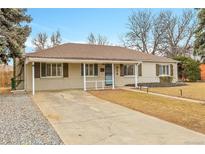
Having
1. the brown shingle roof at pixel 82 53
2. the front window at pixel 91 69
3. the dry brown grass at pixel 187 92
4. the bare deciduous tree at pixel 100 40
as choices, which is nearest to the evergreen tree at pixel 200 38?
the dry brown grass at pixel 187 92

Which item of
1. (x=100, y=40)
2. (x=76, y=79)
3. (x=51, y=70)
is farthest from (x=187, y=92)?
(x=100, y=40)

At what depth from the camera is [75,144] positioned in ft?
18.9

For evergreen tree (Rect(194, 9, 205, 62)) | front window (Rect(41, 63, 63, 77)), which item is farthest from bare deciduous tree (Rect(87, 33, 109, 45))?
evergreen tree (Rect(194, 9, 205, 62))

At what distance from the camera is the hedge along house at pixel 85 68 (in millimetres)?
19172

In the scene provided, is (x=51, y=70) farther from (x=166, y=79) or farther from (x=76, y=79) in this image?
(x=166, y=79)

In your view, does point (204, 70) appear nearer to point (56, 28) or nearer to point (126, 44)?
point (126, 44)

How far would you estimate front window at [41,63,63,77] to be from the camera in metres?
19.5

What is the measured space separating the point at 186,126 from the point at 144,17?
37.7 m

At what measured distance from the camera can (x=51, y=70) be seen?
19.8 meters

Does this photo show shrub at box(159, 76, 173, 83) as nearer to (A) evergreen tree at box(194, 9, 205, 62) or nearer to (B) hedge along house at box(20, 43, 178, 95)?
(B) hedge along house at box(20, 43, 178, 95)

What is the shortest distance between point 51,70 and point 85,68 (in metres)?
2.89

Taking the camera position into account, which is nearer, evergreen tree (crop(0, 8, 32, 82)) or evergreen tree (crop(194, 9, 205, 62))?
evergreen tree (crop(194, 9, 205, 62))

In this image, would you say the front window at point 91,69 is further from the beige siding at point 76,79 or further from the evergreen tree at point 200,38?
the evergreen tree at point 200,38
